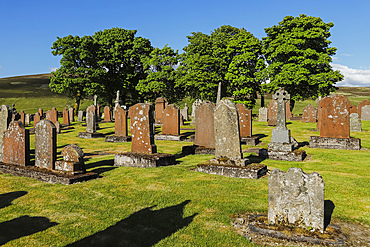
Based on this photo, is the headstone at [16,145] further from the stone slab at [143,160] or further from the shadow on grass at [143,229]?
the shadow on grass at [143,229]

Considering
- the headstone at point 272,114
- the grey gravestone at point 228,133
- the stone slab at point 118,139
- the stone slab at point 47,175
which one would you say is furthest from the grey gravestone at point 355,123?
the stone slab at point 47,175

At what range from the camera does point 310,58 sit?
32.8 m

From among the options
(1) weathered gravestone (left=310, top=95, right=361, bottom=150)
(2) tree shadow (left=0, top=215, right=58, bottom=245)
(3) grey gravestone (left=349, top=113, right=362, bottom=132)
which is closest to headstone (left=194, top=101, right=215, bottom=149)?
(1) weathered gravestone (left=310, top=95, right=361, bottom=150)

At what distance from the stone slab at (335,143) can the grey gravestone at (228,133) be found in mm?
6460

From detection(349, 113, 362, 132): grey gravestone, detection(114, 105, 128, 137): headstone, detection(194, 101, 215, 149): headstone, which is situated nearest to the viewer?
detection(194, 101, 215, 149): headstone

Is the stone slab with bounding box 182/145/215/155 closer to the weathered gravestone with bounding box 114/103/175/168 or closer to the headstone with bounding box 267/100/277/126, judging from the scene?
the weathered gravestone with bounding box 114/103/175/168

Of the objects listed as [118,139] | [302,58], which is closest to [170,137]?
[118,139]

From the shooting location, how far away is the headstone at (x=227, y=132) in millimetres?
9086

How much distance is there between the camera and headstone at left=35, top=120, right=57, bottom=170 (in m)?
8.84

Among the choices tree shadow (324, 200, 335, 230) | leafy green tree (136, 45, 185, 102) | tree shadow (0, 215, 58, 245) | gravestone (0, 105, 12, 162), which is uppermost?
leafy green tree (136, 45, 185, 102)

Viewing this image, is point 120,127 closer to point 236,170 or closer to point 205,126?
point 205,126

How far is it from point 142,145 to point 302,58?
1069 inches

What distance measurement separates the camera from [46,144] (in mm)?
8938

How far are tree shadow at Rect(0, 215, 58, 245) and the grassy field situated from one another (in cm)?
2
